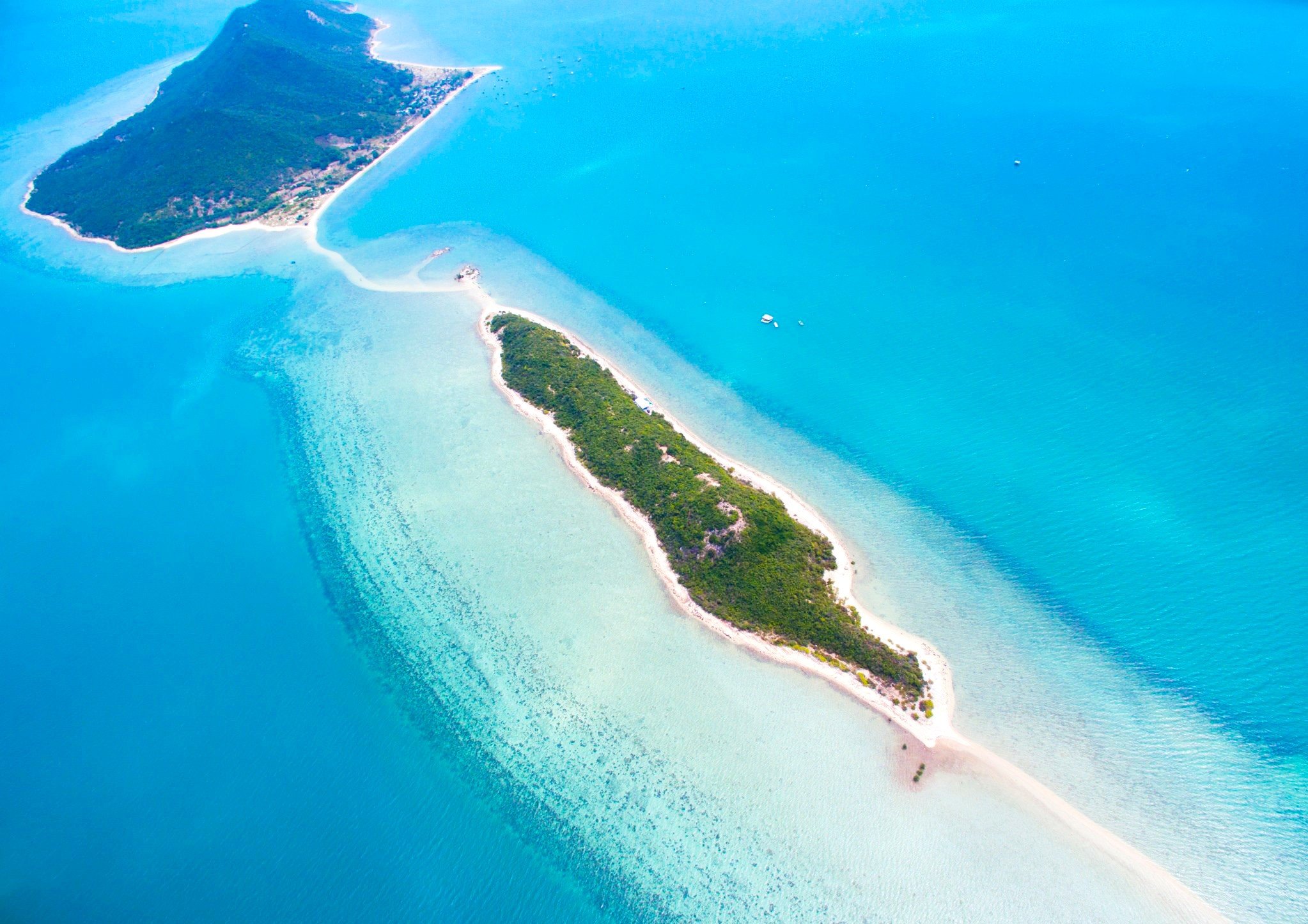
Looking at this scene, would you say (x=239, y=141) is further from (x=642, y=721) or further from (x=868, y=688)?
(x=868, y=688)

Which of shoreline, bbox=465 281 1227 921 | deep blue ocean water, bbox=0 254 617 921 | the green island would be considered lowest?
deep blue ocean water, bbox=0 254 617 921

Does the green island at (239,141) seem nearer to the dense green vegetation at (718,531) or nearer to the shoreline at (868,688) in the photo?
the shoreline at (868,688)

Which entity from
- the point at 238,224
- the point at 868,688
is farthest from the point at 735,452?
the point at 238,224

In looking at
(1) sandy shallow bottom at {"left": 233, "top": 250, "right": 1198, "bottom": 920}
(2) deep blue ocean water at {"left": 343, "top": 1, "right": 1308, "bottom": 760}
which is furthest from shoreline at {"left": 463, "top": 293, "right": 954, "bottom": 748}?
(2) deep blue ocean water at {"left": 343, "top": 1, "right": 1308, "bottom": 760}

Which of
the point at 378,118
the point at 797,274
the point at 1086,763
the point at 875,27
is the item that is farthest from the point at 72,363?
the point at 875,27

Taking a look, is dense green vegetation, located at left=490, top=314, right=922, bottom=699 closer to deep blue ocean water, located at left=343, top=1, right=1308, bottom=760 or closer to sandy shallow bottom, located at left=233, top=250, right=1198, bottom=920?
sandy shallow bottom, located at left=233, top=250, right=1198, bottom=920

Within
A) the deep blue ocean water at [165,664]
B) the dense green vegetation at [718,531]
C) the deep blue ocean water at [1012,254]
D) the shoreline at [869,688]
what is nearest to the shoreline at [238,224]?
the deep blue ocean water at [1012,254]
